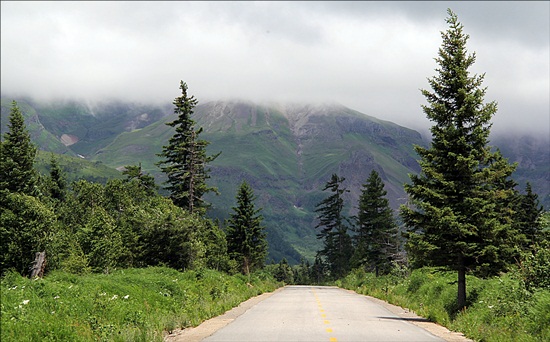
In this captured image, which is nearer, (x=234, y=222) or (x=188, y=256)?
(x=188, y=256)

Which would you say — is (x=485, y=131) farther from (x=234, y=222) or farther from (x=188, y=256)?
(x=234, y=222)

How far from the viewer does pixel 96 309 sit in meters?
14.0

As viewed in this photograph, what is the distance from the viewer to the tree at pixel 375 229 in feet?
225

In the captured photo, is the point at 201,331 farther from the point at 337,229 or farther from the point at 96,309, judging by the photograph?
the point at 337,229

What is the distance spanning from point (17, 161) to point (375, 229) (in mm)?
47628

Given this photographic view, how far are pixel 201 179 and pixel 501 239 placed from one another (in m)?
38.3

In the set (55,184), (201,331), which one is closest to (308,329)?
(201,331)

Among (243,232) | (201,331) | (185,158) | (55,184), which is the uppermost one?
(185,158)

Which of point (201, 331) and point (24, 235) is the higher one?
point (24, 235)

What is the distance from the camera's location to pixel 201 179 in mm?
54406

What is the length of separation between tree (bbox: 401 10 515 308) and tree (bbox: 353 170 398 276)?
46.3 meters

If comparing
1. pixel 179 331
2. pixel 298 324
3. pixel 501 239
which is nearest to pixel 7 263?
pixel 179 331

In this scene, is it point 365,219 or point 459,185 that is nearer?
point 459,185

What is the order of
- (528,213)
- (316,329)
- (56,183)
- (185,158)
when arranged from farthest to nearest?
(56,183), (528,213), (185,158), (316,329)
